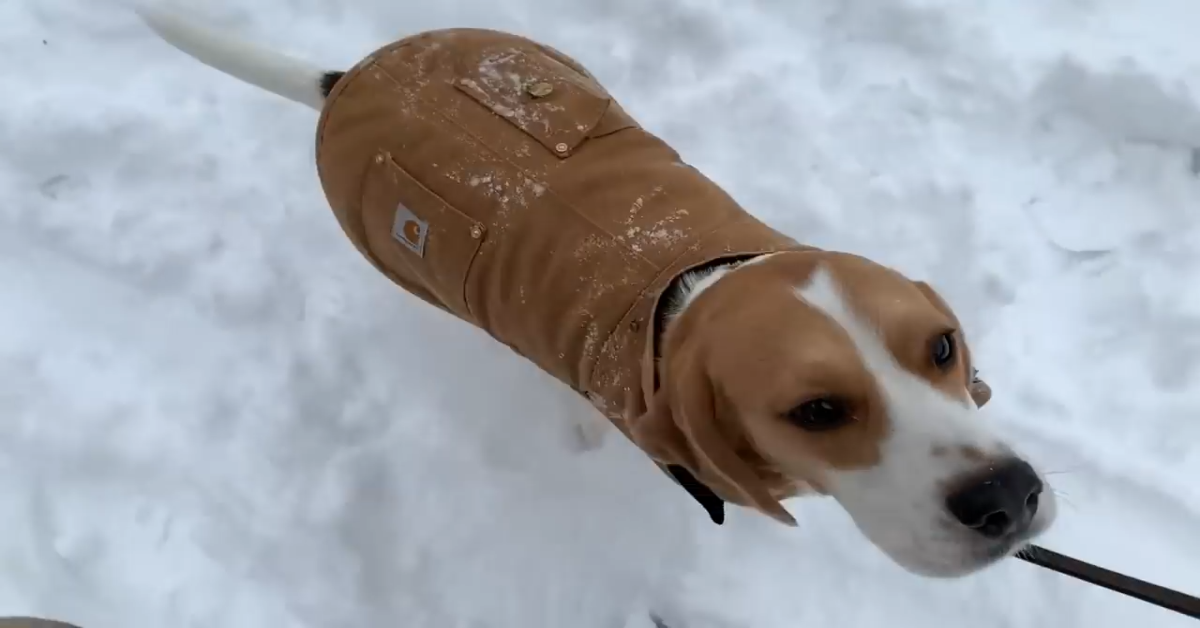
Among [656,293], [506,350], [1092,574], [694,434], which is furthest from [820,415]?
[506,350]

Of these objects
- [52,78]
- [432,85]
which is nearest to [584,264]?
[432,85]

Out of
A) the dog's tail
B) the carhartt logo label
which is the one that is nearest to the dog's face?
the carhartt logo label

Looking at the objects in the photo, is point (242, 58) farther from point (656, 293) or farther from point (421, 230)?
point (656, 293)

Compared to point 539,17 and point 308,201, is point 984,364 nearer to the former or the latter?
point 539,17

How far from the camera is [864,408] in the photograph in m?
1.45

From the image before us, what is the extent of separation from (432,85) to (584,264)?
22.8 inches

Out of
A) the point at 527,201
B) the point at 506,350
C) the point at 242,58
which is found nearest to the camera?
the point at 527,201

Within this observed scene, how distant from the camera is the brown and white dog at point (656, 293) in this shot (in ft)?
4.76

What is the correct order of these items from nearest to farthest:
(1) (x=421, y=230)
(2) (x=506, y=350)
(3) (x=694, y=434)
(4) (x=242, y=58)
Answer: (3) (x=694, y=434)
(1) (x=421, y=230)
(4) (x=242, y=58)
(2) (x=506, y=350)

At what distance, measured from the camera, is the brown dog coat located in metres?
1.88

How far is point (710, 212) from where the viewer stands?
1.98 meters

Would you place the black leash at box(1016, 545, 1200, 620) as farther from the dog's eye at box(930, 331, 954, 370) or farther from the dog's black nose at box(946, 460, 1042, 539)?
the dog's eye at box(930, 331, 954, 370)

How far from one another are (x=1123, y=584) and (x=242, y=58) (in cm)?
212

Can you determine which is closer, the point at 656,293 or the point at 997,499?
the point at 997,499
